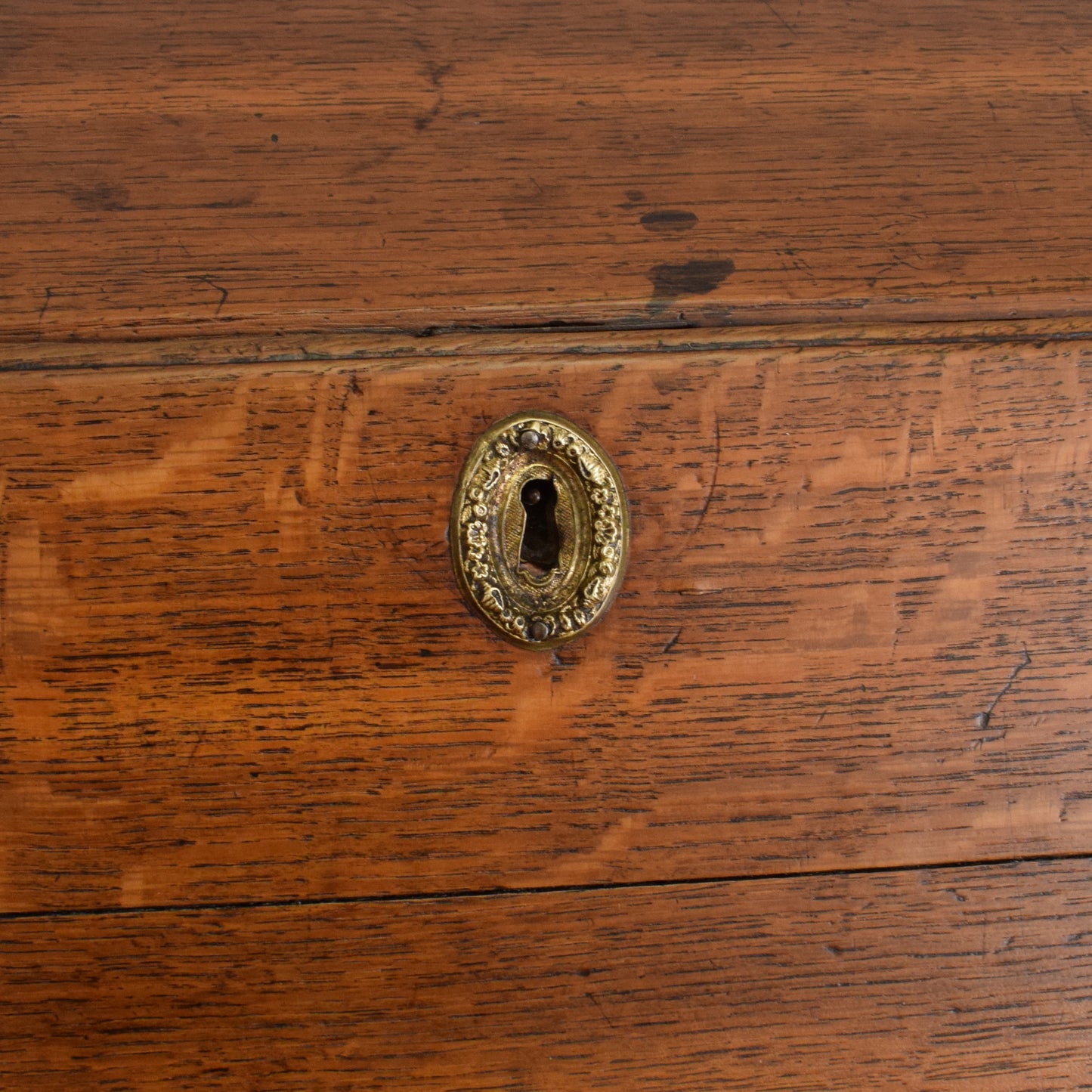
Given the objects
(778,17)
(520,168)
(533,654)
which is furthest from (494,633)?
(778,17)

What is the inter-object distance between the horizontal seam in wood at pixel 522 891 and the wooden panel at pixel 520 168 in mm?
280

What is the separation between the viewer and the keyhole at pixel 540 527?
46cm

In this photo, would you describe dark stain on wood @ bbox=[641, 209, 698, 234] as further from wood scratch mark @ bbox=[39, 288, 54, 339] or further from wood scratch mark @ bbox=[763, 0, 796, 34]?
wood scratch mark @ bbox=[39, 288, 54, 339]

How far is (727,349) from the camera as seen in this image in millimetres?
458

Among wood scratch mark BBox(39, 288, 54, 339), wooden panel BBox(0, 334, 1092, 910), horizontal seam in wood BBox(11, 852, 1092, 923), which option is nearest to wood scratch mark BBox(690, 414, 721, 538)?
wooden panel BBox(0, 334, 1092, 910)

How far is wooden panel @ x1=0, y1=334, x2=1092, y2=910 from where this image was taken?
44 cm

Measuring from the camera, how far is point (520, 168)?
1.56 feet

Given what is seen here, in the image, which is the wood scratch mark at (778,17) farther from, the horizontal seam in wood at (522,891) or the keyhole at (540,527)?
the horizontal seam in wood at (522,891)

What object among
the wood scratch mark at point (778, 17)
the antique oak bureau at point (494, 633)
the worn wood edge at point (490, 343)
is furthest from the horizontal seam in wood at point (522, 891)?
the wood scratch mark at point (778, 17)

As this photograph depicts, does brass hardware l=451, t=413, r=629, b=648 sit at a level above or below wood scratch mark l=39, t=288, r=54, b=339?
below

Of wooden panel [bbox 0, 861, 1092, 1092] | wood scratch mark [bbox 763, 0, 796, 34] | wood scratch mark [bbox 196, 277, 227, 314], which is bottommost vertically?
wooden panel [bbox 0, 861, 1092, 1092]

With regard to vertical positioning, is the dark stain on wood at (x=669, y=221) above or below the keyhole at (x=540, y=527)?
above

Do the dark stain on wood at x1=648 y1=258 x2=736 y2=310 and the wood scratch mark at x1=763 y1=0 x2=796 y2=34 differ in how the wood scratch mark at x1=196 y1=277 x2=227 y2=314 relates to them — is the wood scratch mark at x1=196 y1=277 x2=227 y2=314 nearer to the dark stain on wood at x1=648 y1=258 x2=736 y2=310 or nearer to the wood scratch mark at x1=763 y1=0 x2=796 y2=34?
the dark stain on wood at x1=648 y1=258 x2=736 y2=310

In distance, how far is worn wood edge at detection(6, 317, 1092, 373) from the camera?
1.47 feet
